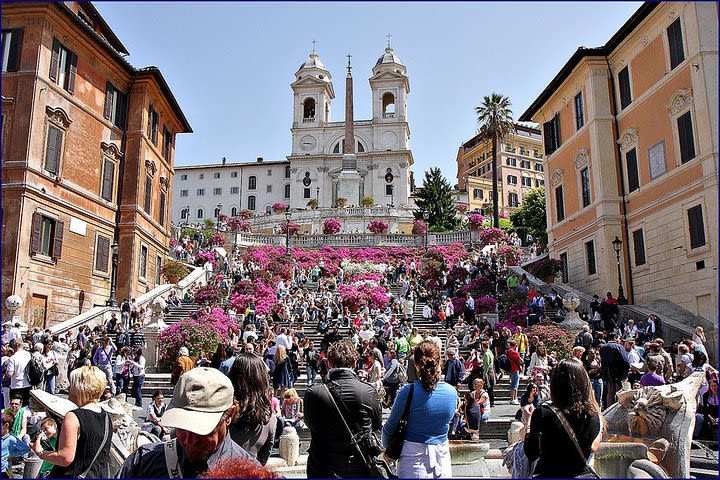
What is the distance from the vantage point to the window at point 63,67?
24719mm

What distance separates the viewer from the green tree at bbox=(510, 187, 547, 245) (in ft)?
221

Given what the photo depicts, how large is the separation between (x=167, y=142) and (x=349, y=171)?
164ft

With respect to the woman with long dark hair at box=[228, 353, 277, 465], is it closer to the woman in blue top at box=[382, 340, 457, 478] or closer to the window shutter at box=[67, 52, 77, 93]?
the woman in blue top at box=[382, 340, 457, 478]

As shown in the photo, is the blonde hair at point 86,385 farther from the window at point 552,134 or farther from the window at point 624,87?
the window at point 552,134

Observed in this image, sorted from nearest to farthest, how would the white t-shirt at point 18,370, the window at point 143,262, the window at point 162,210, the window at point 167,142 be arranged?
the white t-shirt at point 18,370
the window at point 143,262
the window at point 162,210
the window at point 167,142

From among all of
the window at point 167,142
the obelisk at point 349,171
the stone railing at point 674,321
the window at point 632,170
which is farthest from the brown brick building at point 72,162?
the obelisk at point 349,171

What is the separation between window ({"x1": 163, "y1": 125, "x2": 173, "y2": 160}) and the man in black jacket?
108 ft

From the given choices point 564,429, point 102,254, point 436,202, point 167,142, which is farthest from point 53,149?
point 436,202

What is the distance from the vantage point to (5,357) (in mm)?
12812

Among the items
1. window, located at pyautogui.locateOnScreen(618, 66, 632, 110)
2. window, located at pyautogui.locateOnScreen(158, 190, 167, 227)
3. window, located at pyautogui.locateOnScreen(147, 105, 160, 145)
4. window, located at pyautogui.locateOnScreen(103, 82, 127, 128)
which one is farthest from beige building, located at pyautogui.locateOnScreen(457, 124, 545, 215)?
window, located at pyautogui.locateOnScreen(103, 82, 127, 128)

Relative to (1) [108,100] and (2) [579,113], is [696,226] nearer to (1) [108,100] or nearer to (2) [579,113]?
(2) [579,113]

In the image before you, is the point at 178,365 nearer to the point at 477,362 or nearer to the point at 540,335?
the point at 477,362

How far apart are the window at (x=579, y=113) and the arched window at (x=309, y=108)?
70.7 meters

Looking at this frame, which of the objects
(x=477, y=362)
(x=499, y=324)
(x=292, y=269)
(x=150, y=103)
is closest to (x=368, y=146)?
(x=292, y=269)
